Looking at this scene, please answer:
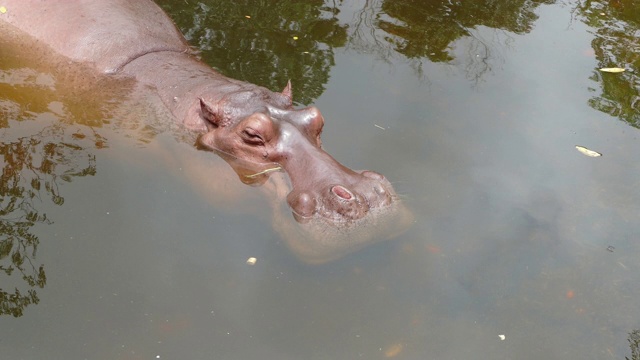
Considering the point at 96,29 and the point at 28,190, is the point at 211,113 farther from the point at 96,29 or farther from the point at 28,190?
the point at 96,29

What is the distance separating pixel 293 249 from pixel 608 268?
2.31 m

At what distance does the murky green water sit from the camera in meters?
4.38

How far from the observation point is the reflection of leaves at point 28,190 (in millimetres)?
4445

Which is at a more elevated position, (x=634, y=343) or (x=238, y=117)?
(x=238, y=117)

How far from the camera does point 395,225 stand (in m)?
4.95

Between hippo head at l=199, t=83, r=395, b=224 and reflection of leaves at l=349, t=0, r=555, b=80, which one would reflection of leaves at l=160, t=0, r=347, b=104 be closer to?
reflection of leaves at l=349, t=0, r=555, b=80

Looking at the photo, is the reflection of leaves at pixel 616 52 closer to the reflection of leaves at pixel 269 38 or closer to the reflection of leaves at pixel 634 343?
the reflection of leaves at pixel 269 38

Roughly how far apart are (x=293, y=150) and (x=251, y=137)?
332 millimetres

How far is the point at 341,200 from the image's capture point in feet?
15.4

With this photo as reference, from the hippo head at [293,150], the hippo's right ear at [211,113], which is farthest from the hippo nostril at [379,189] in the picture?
the hippo's right ear at [211,113]

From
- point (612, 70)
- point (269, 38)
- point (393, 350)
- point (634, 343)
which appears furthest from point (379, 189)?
point (612, 70)

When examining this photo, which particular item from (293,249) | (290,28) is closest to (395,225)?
(293,249)

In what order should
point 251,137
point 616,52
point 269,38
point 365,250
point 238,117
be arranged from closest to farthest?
point 365,250 < point 251,137 < point 238,117 < point 269,38 < point 616,52

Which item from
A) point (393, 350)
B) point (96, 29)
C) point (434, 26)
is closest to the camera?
point (393, 350)
